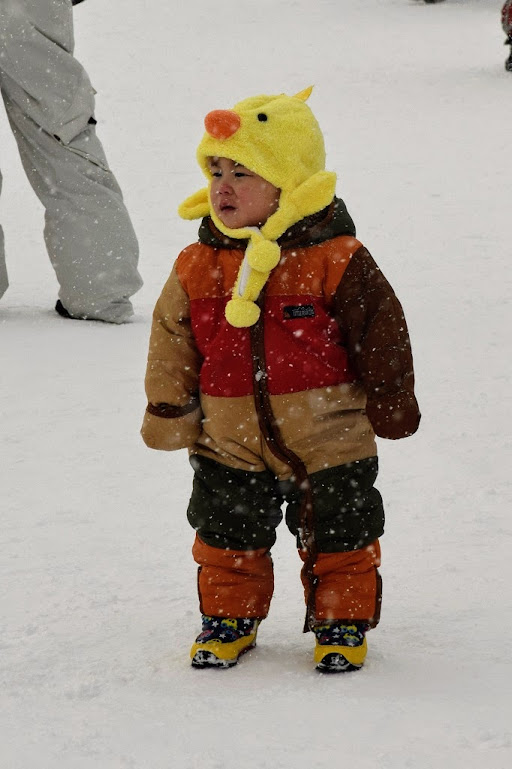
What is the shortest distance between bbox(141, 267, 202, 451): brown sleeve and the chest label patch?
19 cm

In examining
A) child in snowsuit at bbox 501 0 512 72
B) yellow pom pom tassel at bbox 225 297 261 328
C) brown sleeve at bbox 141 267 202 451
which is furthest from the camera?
child in snowsuit at bbox 501 0 512 72

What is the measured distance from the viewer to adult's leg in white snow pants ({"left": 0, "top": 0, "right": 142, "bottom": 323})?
16.5 feet

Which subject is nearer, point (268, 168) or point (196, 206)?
point (268, 168)

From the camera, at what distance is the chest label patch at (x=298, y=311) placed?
2.43 metres

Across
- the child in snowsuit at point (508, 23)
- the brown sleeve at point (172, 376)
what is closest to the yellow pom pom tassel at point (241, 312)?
the brown sleeve at point (172, 376)

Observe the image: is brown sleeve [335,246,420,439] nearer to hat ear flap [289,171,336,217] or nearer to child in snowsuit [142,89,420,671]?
child in snowsuit [142,89,420,671]

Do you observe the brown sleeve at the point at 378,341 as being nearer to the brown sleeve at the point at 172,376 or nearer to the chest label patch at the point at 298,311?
the chest label patch at the point at 298,311

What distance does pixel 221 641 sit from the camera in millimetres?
2518

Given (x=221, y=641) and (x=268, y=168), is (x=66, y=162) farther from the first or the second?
(x=221, y=641)

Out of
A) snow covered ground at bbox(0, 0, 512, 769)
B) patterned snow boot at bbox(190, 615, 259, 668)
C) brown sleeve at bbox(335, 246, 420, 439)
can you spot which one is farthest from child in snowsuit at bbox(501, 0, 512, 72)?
patterned snow boot at bbox(190, 615, 259, 668)

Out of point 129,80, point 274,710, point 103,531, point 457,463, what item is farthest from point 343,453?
point 129,80

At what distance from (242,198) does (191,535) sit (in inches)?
40.5

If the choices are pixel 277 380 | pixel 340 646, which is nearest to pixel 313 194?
pixel 277 380

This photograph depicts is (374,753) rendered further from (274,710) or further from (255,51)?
(255,51)
